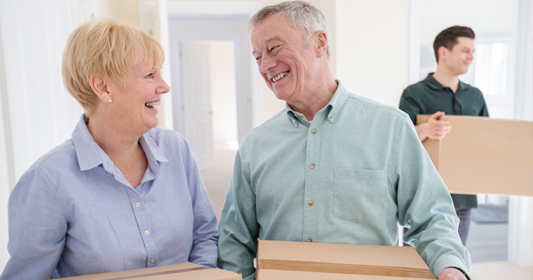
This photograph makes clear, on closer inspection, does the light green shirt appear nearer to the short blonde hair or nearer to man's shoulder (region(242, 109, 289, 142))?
man's shoulder (region(242, 109, 289, 142))

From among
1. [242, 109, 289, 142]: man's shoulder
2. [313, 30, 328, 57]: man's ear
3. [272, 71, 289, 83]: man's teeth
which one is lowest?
[242, 109, 289, 142]: man's shoulder

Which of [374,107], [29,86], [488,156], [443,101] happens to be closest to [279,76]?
[374,107]

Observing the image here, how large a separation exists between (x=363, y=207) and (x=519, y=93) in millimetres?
2670

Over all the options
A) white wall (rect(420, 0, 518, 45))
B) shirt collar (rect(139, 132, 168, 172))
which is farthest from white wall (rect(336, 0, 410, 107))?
shirt collar (rect(139, 132, 168, 172))

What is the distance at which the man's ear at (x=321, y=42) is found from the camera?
1.21 m

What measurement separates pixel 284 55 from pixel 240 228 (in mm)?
565

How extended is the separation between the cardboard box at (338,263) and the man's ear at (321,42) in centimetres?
61

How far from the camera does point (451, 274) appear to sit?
2.68 feet

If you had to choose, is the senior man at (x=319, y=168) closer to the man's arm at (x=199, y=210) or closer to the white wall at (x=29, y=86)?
the man's arm at (x=199, y=210)

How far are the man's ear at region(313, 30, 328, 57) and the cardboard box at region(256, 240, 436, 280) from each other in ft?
2.01

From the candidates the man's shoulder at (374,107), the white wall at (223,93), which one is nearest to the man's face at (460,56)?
the man's shoulder at (374,107)

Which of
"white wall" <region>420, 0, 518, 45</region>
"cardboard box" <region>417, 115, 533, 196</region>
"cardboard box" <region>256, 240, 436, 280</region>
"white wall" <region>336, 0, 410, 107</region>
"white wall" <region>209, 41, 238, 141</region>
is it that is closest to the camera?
"cardboard box" <region>256, 240, 436, 280</region>

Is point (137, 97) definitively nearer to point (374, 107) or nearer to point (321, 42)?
point (321, 42)

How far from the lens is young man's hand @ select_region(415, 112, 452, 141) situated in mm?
1745
